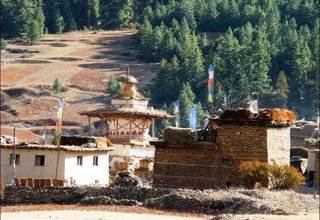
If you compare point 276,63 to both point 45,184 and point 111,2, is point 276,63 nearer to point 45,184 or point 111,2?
point 111,2

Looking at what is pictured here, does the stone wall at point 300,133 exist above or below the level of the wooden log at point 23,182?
above

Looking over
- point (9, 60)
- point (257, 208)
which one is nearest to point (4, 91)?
point (9, 60)

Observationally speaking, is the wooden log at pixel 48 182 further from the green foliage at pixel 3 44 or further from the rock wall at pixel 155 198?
the green foliage at pixel 3 44

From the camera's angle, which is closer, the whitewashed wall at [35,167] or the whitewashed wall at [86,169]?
the whitewashed wall at [35,167]

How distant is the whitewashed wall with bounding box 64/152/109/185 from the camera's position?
207 feet

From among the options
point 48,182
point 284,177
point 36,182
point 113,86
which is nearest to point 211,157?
point 284,177

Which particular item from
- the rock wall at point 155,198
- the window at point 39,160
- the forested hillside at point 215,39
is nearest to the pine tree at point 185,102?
the forested hillside at point 215,39

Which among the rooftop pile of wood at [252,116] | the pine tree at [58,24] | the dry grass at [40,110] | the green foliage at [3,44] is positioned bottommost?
the rooftop pile of wood at [252,116]

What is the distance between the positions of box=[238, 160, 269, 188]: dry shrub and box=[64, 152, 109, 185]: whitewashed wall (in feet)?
32.2

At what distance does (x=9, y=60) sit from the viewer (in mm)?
165375

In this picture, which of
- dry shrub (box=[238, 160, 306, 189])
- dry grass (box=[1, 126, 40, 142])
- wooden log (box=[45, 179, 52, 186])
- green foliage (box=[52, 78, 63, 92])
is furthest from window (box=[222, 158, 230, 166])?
green foliage (box=[52, 78, 63, 92])

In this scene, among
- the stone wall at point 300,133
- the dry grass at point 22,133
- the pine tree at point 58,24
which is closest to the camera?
the stone wall at point 300,133

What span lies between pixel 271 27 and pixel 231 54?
23.6 m

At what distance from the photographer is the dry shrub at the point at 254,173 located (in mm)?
55750
